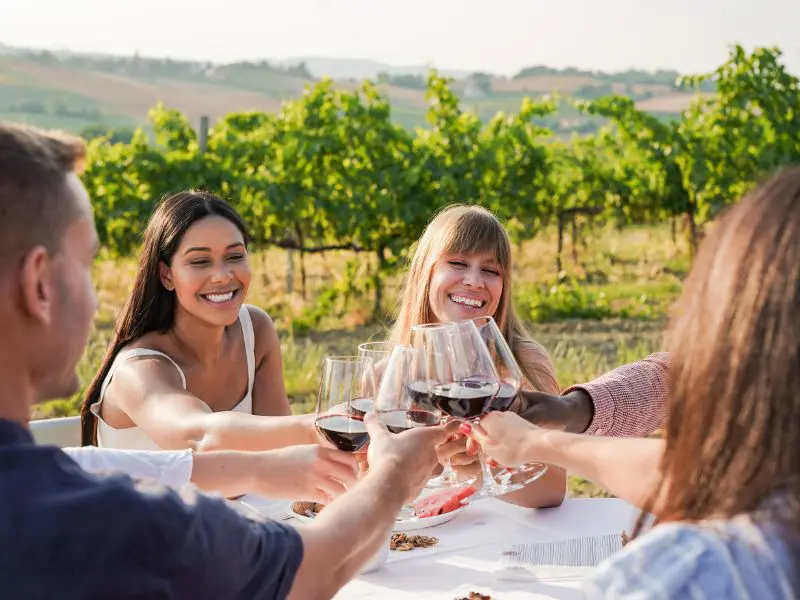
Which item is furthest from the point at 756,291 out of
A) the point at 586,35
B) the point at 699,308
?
the point at 586,35

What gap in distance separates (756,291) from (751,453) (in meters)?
0.19

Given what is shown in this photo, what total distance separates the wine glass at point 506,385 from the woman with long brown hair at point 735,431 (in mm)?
814

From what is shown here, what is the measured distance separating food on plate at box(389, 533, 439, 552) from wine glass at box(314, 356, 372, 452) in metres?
0.39

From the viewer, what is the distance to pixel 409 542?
213cm

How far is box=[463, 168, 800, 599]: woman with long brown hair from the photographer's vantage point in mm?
1060

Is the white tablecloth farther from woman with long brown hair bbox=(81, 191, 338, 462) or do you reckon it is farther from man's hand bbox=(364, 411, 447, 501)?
woman with long brown hair bbox=(81, 191, 338, 462)

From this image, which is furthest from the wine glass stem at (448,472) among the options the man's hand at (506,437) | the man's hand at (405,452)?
the man's hand at (405,452)

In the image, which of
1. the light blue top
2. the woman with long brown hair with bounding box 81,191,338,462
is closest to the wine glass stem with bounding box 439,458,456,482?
the woman with long brown hair with bounding box 81,191,338,462

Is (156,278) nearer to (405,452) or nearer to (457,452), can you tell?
(457,452)

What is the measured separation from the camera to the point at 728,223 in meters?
1.17

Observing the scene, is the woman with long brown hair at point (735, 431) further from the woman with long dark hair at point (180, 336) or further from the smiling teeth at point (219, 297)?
the smiling teeth at point (219, 297)

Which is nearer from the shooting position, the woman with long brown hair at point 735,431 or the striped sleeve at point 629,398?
the woman with long brown hair at point 735,431

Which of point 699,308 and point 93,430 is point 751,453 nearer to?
point 699,308

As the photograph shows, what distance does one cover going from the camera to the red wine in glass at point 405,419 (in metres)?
1.82
